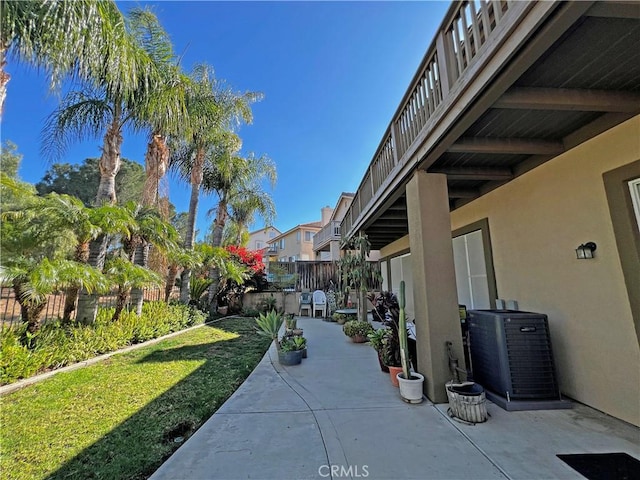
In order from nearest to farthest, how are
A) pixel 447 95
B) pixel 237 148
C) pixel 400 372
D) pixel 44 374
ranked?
pixel 447 95 → pixel 400 372 → pixel 44 374 → pixel 237 148

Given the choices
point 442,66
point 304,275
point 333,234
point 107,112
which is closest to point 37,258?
point 107,112

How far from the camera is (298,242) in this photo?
31016 millimetres

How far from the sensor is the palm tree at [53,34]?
13.9 feet

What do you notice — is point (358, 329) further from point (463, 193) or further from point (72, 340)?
point (72, 340)

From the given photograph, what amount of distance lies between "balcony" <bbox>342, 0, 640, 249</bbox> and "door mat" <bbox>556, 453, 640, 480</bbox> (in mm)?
3039

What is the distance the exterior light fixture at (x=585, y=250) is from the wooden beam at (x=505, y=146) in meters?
1.22

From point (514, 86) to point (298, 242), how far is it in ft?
95.0

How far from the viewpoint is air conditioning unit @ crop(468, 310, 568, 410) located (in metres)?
3.23

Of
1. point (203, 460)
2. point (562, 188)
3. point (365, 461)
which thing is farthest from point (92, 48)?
point (562, 188)

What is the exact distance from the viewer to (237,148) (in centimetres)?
1209

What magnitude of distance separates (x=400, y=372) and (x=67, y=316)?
664 centimetres

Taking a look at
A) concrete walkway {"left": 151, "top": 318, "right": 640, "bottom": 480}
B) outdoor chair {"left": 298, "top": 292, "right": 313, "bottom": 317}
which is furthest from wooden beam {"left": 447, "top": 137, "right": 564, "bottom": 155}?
outdoor chair {"left": 298, "top": 292, "right": 313, "bottom": 317}

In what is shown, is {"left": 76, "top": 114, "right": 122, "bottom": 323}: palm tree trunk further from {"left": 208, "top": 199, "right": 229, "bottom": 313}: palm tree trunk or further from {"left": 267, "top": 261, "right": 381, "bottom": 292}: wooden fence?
{"left": 267, "top": 261, "right": 381, "bottom": 292}: wooden fence

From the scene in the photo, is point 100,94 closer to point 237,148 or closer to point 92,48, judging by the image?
point 92,48
